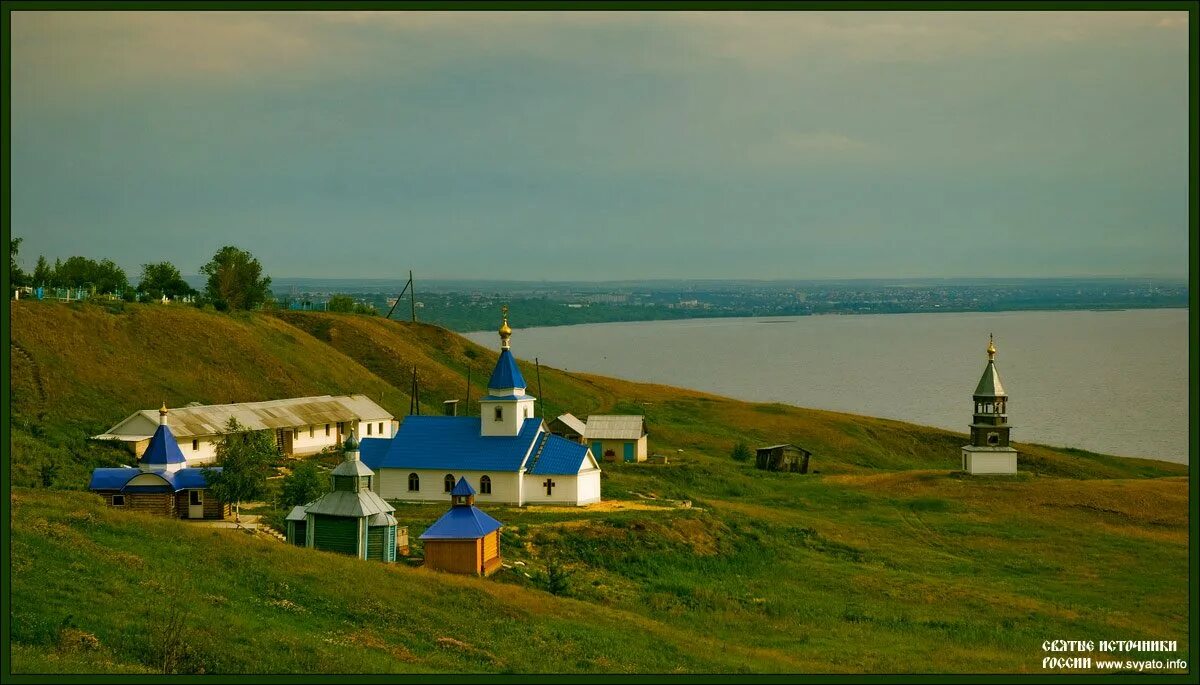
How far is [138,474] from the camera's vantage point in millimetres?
42875

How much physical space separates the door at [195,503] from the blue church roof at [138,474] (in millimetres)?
260

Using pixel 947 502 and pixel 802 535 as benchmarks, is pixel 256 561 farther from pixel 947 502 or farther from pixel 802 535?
pixel 947 502

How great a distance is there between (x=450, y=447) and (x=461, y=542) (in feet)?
54.2

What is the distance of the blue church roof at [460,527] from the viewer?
1435 inches

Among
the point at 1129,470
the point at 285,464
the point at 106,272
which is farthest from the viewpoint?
the point at 106,272

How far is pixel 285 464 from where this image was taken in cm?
5806

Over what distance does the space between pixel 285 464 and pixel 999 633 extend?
119 feet

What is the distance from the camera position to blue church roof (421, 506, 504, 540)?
3646 centimetres

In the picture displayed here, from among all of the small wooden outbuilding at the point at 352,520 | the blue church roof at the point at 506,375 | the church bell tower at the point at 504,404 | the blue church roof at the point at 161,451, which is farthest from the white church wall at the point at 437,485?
the small wooden outbuilding at the point at 352,520

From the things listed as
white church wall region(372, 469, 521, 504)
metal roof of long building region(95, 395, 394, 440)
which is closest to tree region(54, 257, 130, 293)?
metal roof of long building region(95, 395, 394, 440)

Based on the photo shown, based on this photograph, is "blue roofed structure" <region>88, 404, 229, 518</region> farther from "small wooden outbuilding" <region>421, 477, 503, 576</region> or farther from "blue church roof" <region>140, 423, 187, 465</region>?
"small wooden outbuilding" <region>421, 477, 503, 576</region>

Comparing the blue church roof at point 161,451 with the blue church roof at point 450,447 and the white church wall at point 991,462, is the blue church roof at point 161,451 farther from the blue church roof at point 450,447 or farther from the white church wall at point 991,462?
the white church wall at point 991,462

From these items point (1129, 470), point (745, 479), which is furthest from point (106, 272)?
point (1129, 470)

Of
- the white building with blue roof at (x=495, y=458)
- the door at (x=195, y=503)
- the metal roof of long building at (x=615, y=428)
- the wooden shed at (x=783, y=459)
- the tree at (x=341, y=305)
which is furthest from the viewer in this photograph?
the tree at (x=341, y=305)
